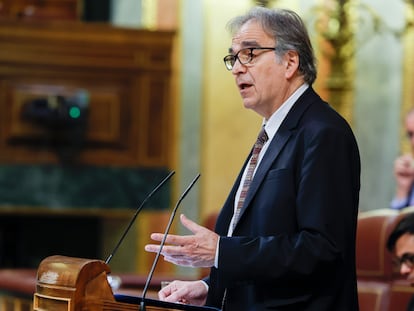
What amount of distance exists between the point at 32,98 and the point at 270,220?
4.87 metres

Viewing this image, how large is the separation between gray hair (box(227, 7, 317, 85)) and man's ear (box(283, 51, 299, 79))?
0.04 ft

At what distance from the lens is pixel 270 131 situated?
10.8 feet

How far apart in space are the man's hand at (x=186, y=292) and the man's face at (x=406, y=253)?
1.27m

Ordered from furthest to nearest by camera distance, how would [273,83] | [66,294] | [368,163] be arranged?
[368,163]
[273,83]
[66,294]

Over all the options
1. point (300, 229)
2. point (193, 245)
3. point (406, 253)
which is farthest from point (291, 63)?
point (406, 253)

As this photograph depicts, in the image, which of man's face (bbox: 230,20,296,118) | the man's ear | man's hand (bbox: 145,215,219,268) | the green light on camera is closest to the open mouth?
man's face (bbox: 230,20,296,118)

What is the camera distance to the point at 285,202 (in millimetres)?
3074

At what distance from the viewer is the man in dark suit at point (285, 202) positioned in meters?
3.02

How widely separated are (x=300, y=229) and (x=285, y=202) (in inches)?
3.1

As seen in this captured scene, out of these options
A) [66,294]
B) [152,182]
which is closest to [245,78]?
[66,294]

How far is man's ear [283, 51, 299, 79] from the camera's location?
10.6 ft

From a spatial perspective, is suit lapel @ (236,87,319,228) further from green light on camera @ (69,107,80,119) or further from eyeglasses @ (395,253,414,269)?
green light on camera @ (69,107,80,119)

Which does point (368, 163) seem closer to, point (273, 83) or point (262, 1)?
point (262, 1)

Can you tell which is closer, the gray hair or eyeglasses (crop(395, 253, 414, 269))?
the gray hair
